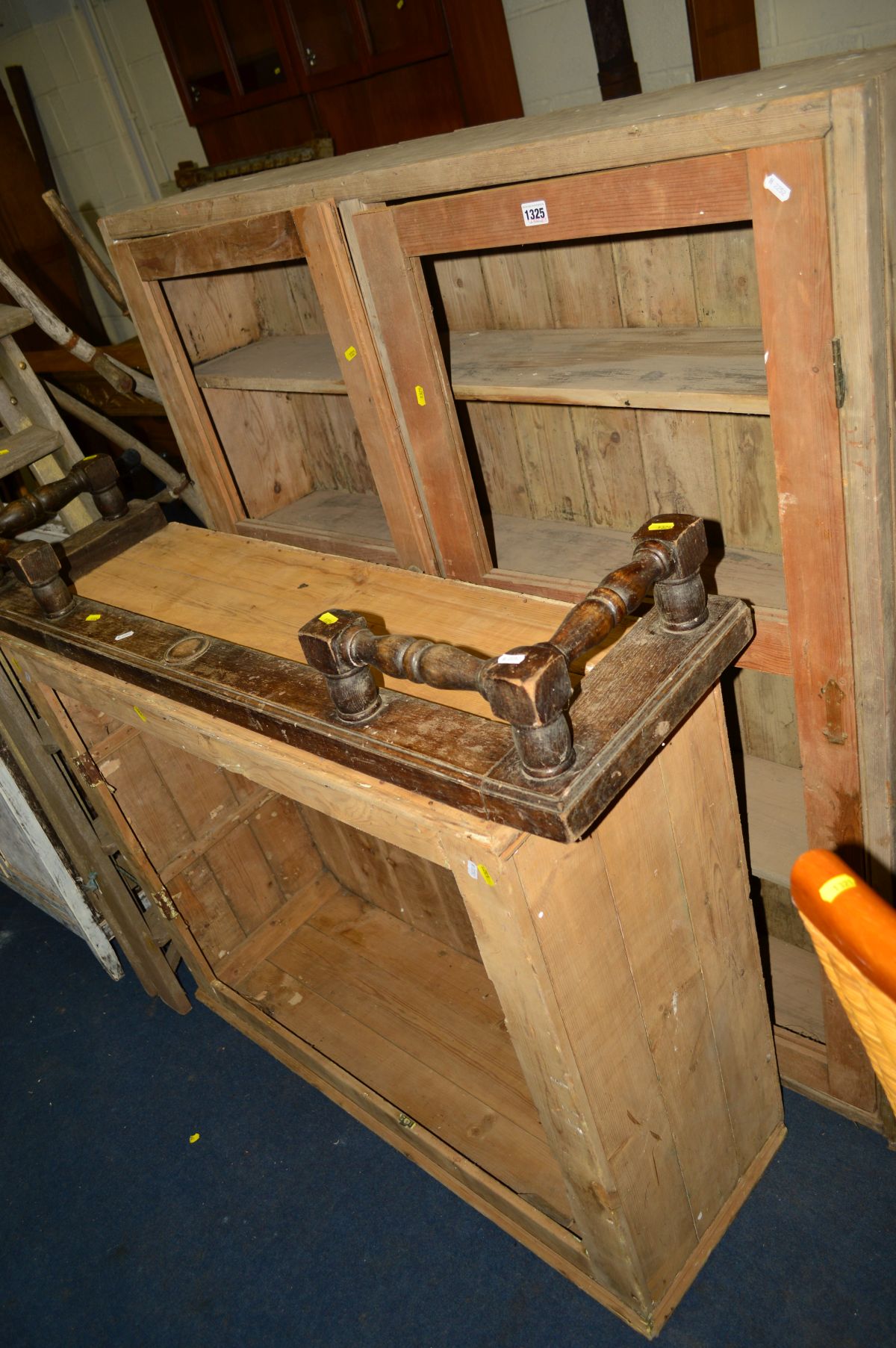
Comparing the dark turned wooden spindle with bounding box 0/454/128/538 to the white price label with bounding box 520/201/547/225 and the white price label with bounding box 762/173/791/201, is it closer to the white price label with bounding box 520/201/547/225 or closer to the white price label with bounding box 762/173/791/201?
the white price label with bounding box 520/201/547/225

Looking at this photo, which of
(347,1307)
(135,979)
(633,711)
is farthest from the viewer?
(135,979)

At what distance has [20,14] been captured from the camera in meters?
5.18

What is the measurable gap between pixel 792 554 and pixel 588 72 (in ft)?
8.10

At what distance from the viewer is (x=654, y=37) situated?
2934 mm

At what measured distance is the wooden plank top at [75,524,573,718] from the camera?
1.75 meters

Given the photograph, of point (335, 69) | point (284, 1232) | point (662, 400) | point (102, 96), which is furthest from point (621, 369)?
point (102, 96)

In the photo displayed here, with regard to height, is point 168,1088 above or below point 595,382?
below

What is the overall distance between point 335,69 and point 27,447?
7.92ft

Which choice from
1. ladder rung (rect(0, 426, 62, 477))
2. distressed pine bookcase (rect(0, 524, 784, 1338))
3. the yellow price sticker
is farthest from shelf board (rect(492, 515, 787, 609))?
ladder rung (rect(0, 426, 62, 477))

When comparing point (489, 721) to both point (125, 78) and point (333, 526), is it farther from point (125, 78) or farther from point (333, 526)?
point (125, 78)

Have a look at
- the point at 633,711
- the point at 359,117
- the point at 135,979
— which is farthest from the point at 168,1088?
the point at 359,117

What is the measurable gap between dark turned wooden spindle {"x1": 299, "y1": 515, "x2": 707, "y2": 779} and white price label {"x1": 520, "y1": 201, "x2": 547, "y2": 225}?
0.48 m

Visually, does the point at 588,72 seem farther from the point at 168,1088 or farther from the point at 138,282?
the point at 168,1088

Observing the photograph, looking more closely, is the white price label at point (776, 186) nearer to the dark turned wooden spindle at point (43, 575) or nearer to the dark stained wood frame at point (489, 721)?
the dark stained wood frame at point (489, 721)
